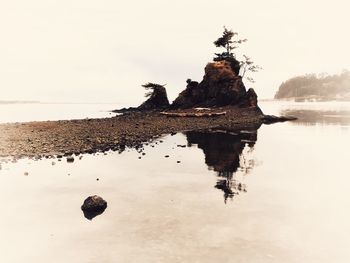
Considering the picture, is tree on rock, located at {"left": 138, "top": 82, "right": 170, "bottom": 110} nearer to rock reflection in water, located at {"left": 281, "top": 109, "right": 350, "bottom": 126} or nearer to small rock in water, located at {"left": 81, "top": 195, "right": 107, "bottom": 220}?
rock reflection in water, located at {"left": 281, "top": 109, "right": 350, "bottom": 126}

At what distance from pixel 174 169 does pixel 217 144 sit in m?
11.0

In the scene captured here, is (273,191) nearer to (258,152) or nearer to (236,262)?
(236,262)

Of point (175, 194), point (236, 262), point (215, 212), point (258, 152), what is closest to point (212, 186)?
point (175, 194)

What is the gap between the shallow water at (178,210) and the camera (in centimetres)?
982

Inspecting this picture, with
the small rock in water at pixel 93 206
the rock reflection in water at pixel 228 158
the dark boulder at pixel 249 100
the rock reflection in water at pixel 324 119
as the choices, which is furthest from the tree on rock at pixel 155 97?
the small rock in water at pixel 93 206

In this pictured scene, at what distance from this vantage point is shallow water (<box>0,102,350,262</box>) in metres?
9.82

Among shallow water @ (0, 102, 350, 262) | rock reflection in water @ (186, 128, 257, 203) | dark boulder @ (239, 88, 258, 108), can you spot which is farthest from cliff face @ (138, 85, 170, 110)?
shallow water @ (0, 102, 350, 262)

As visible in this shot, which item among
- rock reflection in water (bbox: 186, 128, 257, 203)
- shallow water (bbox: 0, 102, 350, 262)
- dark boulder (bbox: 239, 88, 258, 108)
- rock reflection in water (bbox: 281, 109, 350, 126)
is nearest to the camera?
shallow water (bbox: 0, 102, 350, 262)

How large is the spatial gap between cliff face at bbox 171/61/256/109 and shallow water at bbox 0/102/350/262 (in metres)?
49.4

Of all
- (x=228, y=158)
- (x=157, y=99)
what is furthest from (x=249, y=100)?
(x=228, y=158)

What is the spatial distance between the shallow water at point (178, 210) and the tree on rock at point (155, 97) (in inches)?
2454

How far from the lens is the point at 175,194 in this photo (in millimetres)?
15320

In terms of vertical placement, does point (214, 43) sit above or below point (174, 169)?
above

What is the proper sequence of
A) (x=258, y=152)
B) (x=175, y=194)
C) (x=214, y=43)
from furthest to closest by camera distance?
(x=214, y=43) → (x=258, y=152) → (x=175, y=194)
